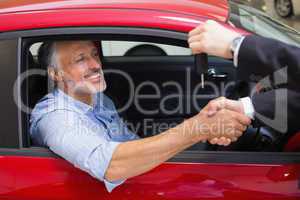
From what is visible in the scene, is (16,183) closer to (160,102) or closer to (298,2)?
(160,102)

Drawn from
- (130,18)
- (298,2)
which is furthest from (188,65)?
(298,2)

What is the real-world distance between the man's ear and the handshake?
69 cm

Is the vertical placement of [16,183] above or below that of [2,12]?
below

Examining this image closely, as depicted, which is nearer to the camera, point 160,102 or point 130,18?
point 130,18

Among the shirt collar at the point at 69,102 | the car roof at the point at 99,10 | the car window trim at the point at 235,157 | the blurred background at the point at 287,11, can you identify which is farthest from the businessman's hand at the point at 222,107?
the blurred background at the point at 287,11

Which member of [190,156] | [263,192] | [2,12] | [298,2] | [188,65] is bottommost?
[263,192]

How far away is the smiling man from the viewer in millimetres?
1740

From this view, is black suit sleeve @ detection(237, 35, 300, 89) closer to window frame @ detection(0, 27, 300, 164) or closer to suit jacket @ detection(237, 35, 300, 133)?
suit jacket @ detection(237, 35, 300, 133)

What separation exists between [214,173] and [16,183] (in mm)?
739

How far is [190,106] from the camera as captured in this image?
293 centimetres

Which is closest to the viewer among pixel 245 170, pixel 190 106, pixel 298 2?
pixel 245 170

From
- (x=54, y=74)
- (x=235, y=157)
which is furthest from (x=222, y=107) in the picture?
(x=54, y=74)

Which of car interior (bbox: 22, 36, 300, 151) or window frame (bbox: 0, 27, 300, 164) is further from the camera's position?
car interior (bbox: 22, 36, 300, 151)

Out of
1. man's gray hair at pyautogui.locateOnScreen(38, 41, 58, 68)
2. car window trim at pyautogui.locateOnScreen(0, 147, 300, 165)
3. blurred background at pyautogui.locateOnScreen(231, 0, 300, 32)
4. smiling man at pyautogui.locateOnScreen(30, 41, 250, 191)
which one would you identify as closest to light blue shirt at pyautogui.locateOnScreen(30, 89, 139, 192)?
smiling man at pyautogui.locateOnScreen(30, 41, 250, 191)
